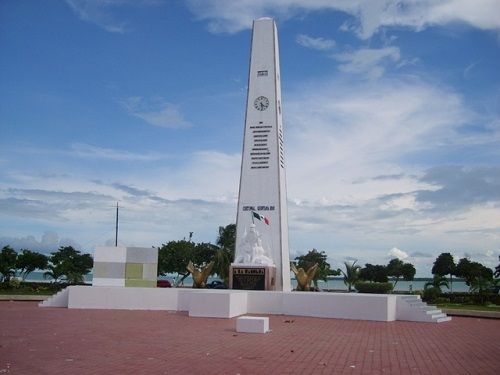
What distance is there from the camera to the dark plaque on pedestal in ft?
75.3

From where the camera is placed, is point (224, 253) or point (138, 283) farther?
point (224, 253)

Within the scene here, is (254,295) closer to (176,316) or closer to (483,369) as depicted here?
(176,316)

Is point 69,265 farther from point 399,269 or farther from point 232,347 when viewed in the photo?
point 232,347

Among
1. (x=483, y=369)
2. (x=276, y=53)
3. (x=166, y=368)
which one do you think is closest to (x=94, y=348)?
(x=166, y=368)

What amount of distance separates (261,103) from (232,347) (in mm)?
16289

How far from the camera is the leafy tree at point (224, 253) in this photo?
3781cm

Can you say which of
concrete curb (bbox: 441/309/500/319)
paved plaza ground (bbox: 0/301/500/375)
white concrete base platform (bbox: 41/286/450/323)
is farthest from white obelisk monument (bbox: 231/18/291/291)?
paved plaza ground (bbox: 0/301/500/375)

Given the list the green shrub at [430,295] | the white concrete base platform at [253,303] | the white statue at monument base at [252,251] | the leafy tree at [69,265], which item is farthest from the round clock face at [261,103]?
the leafy tree at [69,265]

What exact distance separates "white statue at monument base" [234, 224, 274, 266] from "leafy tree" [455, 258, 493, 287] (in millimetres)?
22095

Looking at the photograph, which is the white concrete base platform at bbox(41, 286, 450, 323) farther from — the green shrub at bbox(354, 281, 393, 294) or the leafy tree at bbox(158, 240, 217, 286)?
the leafy tree at bbox(158, 240, 217, 286)

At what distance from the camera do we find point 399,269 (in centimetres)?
5012

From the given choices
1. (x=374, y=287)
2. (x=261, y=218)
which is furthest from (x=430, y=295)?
(x=261, y=218)

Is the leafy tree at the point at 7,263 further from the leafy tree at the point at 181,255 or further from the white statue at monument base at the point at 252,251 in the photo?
the white statue at monument base at the point at 252,251

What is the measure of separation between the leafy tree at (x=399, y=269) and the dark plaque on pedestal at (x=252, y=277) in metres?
29.5
